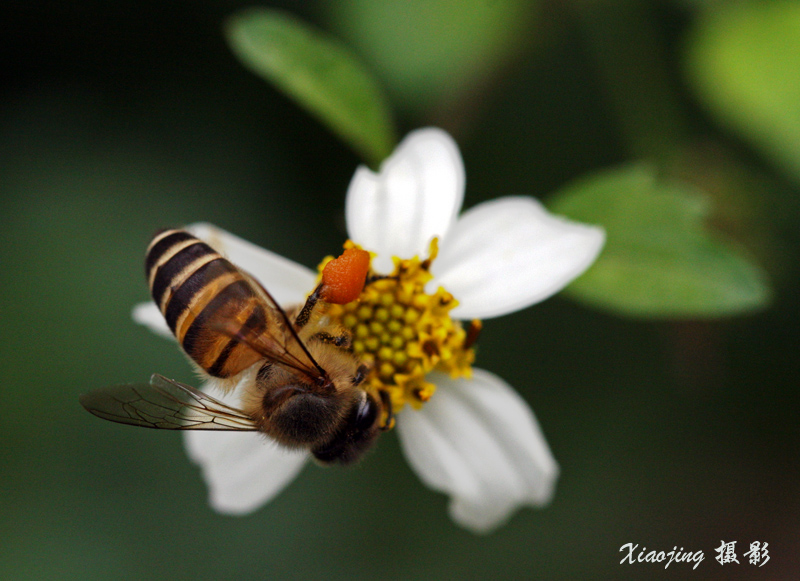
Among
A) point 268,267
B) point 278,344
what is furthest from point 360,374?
point 268,267

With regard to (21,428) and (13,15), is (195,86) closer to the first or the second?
(13,15)

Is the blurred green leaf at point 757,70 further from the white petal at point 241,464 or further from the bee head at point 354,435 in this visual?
the white petal at point 241,464

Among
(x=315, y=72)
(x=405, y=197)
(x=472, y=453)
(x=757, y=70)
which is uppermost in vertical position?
(x=315, y=72)

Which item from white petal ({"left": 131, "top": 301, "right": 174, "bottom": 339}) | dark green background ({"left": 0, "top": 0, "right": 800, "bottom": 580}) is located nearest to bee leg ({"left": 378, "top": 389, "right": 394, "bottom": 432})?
white petal ({"left": 131, "top": 301, "right": 174, "bottom": 339})

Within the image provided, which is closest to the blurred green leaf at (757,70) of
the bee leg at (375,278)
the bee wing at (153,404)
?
the bee leg at (375,278)

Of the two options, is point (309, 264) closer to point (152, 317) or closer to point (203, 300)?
point (152, 317)

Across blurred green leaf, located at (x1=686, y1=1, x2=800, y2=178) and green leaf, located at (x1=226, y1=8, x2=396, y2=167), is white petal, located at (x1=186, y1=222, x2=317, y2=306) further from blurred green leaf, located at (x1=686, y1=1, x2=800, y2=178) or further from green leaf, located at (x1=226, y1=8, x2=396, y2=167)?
blurred green leaf, located at (x1=686, y1=1, x2=800, y2=178)
